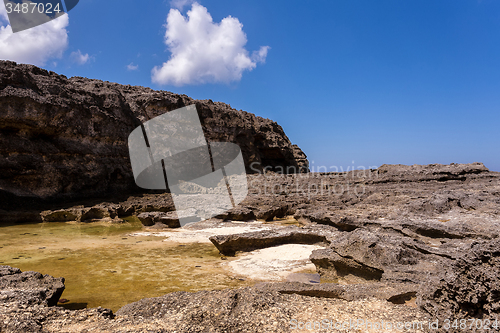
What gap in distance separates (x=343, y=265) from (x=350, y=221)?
3.14 m

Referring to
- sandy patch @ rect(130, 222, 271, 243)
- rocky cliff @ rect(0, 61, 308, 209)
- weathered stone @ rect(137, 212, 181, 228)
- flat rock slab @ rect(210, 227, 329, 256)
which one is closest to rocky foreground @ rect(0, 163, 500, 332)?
flat rock slab @ rect(210, 227, 329, 256)

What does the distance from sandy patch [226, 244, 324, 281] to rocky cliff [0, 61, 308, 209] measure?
527 inches

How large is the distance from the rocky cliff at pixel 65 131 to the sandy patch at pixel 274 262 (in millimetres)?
13389

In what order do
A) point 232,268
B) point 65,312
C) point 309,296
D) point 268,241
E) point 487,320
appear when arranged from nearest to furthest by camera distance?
1. point 487,320
2. point 65,312
3. point 309,296
4. point 232,268
5. point 268,241

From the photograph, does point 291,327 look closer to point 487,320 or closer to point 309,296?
point 309,296

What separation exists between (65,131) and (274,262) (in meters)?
15.6

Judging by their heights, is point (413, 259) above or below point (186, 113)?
below

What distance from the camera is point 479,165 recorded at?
16.3 meters

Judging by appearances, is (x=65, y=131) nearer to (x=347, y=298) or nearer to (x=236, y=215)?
(x=236, y=215)

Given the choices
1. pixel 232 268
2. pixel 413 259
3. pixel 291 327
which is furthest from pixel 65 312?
pixel 413 259

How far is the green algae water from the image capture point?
15.0ft

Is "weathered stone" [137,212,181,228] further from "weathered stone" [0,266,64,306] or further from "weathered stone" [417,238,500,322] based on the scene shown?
"weathered stone" [417,238,500,322]

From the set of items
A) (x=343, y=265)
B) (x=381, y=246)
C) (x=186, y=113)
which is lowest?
(x=343, y=265)

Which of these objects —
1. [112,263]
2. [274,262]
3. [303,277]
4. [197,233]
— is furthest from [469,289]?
[197,233]
